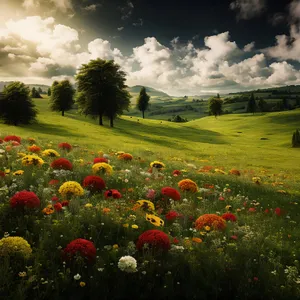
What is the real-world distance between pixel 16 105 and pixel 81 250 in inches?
1922

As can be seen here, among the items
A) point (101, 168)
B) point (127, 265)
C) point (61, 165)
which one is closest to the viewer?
point (127, 265)

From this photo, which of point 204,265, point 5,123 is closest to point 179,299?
point 204,265

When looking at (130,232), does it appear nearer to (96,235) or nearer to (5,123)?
(96,235)

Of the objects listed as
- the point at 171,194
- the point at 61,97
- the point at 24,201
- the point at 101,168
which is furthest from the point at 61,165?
the point at 61,97

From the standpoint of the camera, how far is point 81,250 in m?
5.20

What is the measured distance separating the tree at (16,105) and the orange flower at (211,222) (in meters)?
47.8

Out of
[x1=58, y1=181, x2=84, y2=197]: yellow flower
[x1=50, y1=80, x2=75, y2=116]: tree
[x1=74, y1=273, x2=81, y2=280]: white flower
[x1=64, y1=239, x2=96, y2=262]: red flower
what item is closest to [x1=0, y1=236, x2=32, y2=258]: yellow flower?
[x1=64, y1=239, x2=96, y2=262]: red flower

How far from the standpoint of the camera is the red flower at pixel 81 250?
203 inches

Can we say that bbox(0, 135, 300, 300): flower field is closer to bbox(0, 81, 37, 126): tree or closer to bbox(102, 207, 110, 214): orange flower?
bbox(102, 207, 110, 214): orange flower

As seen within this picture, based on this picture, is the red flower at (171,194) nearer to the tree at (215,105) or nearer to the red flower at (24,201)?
the red flower at (24,201)

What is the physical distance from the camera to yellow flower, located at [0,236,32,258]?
4980 mm

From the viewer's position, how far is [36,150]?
42.3ft

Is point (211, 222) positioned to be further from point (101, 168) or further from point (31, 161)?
point (31, 161)

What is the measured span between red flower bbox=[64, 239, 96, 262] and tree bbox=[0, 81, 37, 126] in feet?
158
